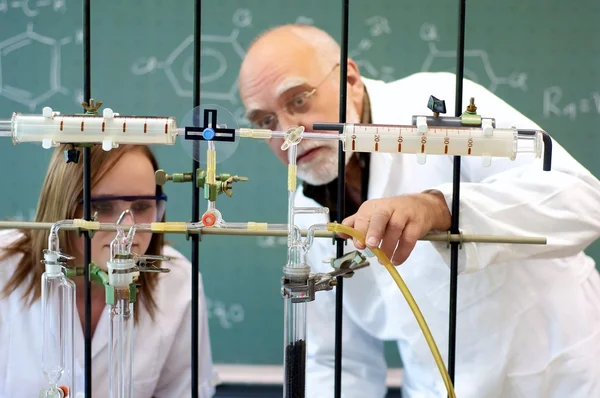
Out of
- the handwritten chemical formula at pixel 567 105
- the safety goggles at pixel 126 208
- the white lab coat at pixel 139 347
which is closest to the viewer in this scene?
the safety goggles at pixel 126 208

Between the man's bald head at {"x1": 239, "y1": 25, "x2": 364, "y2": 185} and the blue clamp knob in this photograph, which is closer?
the blue clamp knob

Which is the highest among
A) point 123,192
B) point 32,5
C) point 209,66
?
point 32,5

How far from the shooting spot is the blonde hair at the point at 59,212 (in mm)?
1193

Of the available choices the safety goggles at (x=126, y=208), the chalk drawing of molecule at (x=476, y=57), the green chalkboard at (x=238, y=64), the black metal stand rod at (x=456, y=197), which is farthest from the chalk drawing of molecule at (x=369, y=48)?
the black metal stand rod at (x=456, y=197)

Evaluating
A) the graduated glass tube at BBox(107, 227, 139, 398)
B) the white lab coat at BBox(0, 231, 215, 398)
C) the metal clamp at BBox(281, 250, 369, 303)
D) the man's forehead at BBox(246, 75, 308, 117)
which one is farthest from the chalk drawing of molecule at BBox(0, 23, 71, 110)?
the metal clamp at BBox(281, 250, 369, 303)

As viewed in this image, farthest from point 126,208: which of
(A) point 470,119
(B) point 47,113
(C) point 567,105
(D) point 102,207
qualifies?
(C) point 567,105

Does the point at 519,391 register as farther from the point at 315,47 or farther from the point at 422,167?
the point at 315,47

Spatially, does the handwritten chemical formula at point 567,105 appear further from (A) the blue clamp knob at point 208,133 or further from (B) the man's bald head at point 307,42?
(A) the blue clamp knob at point 208,133

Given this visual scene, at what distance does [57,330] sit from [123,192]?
0.47 m

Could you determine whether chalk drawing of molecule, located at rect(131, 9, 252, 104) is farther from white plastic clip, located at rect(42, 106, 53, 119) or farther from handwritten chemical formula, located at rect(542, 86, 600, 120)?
white plastic clip, located at rect(42, 106, 53, 119)

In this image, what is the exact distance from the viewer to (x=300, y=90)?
1670 mm

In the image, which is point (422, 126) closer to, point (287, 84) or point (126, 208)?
point (126, 208)

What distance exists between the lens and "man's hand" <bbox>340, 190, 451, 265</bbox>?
31.5 inches

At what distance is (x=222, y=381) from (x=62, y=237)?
1694 mm
